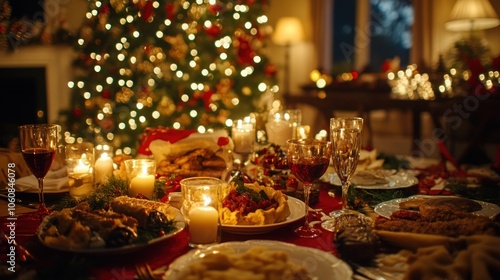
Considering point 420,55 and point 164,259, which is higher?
point 420,55

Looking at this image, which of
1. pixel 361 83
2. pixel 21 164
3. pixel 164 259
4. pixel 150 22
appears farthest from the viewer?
pixel 361 83

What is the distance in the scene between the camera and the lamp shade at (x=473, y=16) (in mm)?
Answer: 4543

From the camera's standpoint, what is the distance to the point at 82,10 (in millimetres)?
5031

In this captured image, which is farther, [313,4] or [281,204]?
[313,4]

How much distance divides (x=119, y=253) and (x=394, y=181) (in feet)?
3.28

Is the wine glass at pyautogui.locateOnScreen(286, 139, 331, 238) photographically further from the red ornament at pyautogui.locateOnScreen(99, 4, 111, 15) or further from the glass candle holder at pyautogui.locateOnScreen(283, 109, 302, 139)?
the red ornament at pyautogui.locateOnScreen(99, 4, 111, 15)

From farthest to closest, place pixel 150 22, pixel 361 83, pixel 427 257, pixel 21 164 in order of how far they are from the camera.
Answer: pixel 361 83 < pixel 150 22 < pixel 21 164 < pixel 427 257

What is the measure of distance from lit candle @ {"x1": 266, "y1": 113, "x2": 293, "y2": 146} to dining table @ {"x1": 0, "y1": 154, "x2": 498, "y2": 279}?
557 mm

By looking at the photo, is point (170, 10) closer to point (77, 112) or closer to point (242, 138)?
point (77, 112)

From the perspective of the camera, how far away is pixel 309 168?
1260 mm

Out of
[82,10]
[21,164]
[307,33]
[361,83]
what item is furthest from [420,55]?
[21,164]

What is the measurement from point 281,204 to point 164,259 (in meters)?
0.34

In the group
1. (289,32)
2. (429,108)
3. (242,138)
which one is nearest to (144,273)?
(242,138)

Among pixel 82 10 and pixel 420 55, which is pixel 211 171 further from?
pixel 420 55
